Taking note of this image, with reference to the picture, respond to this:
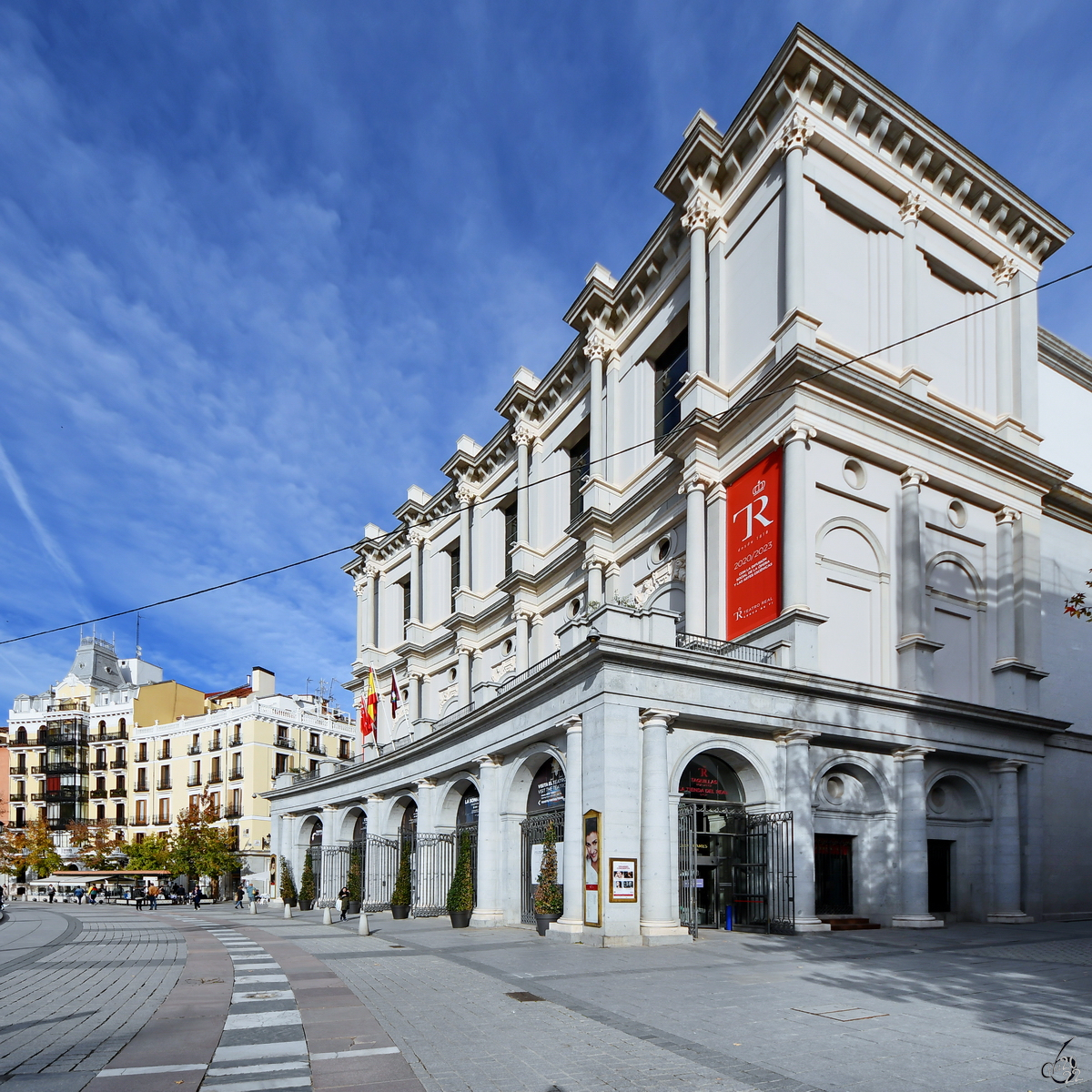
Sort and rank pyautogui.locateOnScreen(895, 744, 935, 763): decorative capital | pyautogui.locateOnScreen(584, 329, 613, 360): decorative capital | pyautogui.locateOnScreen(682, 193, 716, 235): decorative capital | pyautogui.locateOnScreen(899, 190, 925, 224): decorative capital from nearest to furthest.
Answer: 1. pyautogui.locateOnScreen(895, 744, 935, 763): decorative capital
2. pyautogui.locateOnScreen(899, 190, 925, 224): decorative capital
3. pyautogui.locateOnScreen(682, 193, 716, 235): decorative capital
4. pyautogui.locateOnScreen(584, 329, 613, 360): decorative capital

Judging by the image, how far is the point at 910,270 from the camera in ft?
93.5

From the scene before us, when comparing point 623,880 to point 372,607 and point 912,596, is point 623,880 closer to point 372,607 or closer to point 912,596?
point 912,596

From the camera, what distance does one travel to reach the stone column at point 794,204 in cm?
2547

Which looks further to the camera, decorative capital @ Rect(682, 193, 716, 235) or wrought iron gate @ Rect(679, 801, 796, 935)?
decorative capital @ Rect(682, 193, 716, 235)

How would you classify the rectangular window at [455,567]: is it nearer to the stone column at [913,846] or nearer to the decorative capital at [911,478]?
the decorative capital at [911,478]

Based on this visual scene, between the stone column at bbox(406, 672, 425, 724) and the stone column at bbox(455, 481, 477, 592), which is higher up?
the stone column at bbox(455, 481, 477, 592)

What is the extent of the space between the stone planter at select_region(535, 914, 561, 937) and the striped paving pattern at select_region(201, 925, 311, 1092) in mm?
7316

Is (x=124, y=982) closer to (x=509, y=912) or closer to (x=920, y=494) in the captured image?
(x=509, y=912)

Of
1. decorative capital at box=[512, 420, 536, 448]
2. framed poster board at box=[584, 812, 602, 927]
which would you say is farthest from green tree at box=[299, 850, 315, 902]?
framed poster board at box=[584, 812, 602, 927]

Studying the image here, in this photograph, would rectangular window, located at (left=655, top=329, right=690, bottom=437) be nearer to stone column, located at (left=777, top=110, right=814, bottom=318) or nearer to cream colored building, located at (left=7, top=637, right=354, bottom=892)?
stone column, located at (left=777, top=110, right=814, bottom=318)

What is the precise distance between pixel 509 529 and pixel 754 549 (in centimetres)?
2086

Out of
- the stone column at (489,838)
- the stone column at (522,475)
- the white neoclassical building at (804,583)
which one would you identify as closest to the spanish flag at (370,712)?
the white neoclassical building at (804,583)

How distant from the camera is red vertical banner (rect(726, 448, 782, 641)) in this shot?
24359 millimetres

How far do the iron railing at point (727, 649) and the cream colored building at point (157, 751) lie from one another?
4493 centimetres
